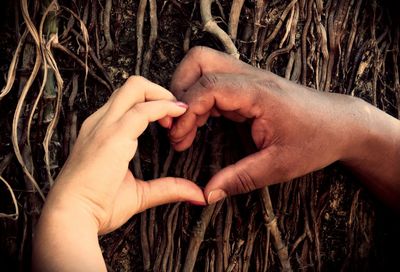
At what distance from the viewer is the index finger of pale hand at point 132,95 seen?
954 millimetres

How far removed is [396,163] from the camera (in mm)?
1284

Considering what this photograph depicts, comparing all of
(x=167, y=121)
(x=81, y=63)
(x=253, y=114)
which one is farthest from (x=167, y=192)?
(x=81, y=63)

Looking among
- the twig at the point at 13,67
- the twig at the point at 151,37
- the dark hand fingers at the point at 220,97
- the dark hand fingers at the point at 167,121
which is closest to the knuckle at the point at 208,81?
the dark hand fingers at the point at 220,97

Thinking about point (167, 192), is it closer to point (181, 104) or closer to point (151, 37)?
point (181, 104)

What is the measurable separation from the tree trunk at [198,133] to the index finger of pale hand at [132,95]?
0.19m

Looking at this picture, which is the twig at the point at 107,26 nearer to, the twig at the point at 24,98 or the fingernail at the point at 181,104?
the twig at the point at 24,98

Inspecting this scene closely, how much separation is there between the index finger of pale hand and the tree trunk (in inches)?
7.4

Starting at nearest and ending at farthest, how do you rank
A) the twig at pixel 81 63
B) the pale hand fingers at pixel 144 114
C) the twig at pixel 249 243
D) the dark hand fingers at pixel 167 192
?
the pale hand fingers at pixel 144 114, the dark hand fingers at pixel 167 192, the twig at pixel 81 63, the twig at pixel 249 243

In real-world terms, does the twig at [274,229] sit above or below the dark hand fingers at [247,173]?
below

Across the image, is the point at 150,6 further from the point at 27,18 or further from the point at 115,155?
the point at 115,155

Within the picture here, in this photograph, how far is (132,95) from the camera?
3.17ft

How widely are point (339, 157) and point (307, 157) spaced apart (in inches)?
6.0

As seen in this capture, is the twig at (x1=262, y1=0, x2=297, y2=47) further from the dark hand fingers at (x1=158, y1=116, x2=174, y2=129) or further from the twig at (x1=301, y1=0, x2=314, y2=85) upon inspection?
the dark hand fingers at (x1=158, y1=116, x2=174, y2=129)

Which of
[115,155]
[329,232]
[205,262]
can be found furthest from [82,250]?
[329,232]
